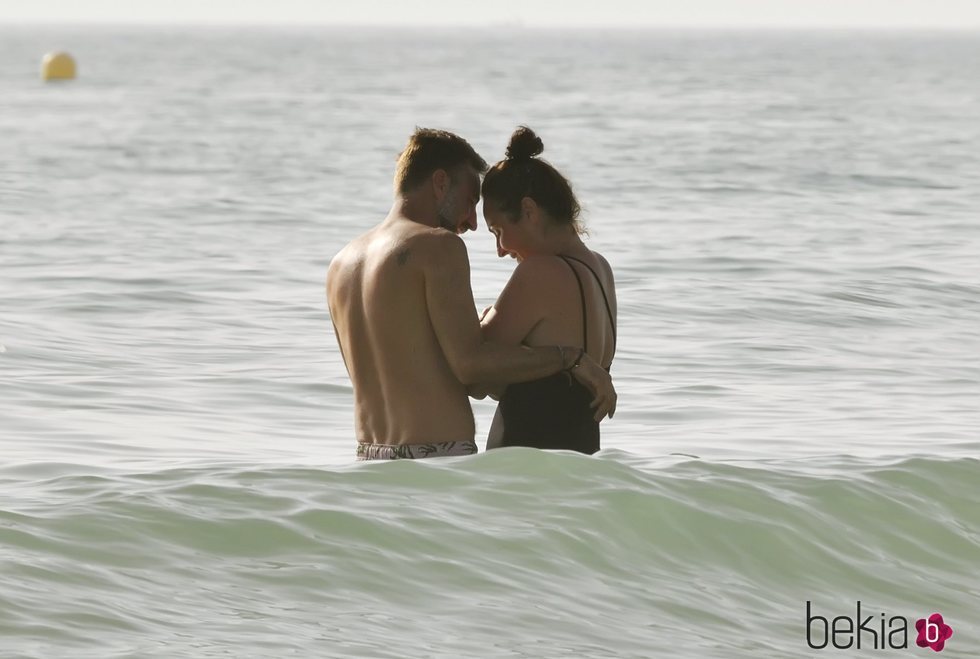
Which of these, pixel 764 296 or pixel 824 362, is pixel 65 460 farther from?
pixel 764 296

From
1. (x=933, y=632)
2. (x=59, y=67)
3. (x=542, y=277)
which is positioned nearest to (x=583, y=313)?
(x=542, y=277)

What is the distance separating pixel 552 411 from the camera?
5.02 metres

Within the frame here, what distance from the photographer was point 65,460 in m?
6.37

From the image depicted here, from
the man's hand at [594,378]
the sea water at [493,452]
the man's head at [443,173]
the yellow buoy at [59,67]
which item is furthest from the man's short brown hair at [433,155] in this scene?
the yellow buoy at [59,67]

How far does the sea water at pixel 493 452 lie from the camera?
14.6ft

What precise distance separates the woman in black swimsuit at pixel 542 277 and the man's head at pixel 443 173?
8 cm

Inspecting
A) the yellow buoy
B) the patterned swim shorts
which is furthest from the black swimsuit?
the yellow buoy

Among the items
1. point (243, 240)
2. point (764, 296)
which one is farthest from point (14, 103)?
point (764, 296)

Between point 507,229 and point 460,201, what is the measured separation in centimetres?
17

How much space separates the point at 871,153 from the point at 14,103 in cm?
2437

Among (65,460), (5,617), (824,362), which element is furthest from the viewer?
(824,362)

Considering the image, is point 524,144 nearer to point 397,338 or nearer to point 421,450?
point 397,338

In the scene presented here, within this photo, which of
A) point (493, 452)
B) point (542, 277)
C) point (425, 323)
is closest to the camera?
point (542, 277)

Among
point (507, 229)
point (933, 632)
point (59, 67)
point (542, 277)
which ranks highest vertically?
point (59, 67)
